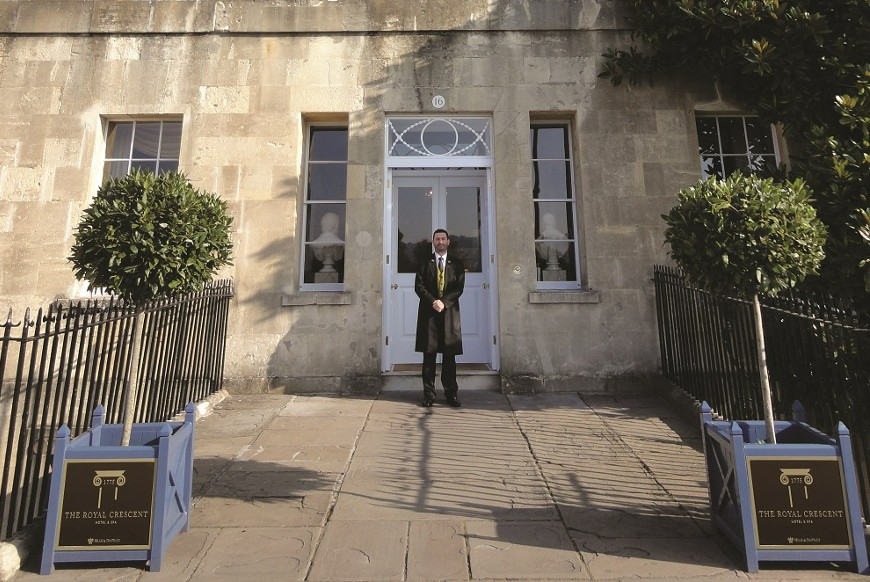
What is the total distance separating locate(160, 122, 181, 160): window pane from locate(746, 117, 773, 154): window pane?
28.1 ft

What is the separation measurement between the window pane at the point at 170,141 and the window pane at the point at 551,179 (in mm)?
5349

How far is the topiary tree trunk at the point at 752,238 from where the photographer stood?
2.86 meters

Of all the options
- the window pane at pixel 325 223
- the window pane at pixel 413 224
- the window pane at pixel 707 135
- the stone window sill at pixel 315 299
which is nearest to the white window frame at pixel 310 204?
the window pane at pixel 325 223

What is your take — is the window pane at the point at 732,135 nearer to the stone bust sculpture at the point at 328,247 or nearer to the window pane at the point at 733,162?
the window pane at the point at 733,162

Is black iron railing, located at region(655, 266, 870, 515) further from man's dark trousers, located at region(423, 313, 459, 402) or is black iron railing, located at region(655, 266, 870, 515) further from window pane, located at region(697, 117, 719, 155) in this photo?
man's dark trousers, located at region(423, 313, 459, 402)

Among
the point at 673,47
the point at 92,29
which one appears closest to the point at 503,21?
the point at 673,47

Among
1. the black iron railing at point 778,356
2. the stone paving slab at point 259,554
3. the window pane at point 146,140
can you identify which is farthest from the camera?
the window pane at point 146,140

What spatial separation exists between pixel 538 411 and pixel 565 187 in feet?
11.3

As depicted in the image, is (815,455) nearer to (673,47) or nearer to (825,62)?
(825,62)

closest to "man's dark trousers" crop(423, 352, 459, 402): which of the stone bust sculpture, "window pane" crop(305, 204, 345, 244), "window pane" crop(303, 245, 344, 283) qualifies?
"window pane" crop(303, 245, 344, 283)

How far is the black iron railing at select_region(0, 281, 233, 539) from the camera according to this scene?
9.53ft

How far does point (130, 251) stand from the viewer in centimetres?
292

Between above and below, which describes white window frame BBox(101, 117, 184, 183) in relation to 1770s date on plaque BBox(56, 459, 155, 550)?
above

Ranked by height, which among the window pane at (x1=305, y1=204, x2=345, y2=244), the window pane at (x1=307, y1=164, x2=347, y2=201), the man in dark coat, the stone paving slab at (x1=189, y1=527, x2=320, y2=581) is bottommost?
the stone paving slab at (x1=189, y1=527, x2=320, y2=581)
